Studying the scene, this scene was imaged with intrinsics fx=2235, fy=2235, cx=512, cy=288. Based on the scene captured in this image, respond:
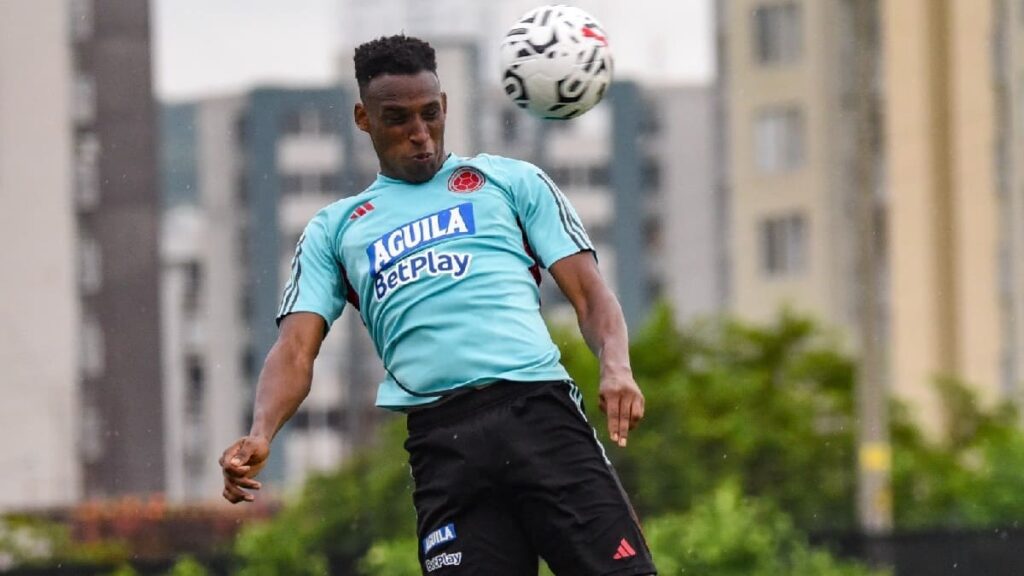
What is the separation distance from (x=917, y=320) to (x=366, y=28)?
19882 millimetres

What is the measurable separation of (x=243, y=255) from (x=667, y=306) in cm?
4360

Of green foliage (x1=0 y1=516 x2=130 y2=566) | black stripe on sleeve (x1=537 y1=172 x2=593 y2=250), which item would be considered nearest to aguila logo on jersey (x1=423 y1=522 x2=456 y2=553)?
black stripe on sleeve (x1=537 y1=172 x2=593 y2=250)

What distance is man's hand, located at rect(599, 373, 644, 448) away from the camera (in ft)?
17.2

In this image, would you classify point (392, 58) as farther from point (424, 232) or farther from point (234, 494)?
point (234, 494)

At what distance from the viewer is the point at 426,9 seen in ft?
216

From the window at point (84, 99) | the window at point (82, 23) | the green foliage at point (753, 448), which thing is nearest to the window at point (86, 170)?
the window at point (84, 99)

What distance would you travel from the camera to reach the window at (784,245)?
4825 cm

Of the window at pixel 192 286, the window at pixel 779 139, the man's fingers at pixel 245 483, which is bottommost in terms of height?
the window at pixel 192 286

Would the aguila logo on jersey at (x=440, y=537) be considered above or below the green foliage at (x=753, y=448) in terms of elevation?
above

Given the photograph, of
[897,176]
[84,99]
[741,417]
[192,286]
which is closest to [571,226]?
[741,417]

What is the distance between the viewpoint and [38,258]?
43344 millimetres

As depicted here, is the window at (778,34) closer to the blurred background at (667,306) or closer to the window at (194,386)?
the blurred background at (667,306)

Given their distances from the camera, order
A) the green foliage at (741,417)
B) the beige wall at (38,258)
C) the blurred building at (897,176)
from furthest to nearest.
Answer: the blurred building at (897,176), the beige wall at (38,258), the green foliage at (741,417)

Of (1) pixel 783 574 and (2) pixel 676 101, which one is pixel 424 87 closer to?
(1) pixel 783 574
